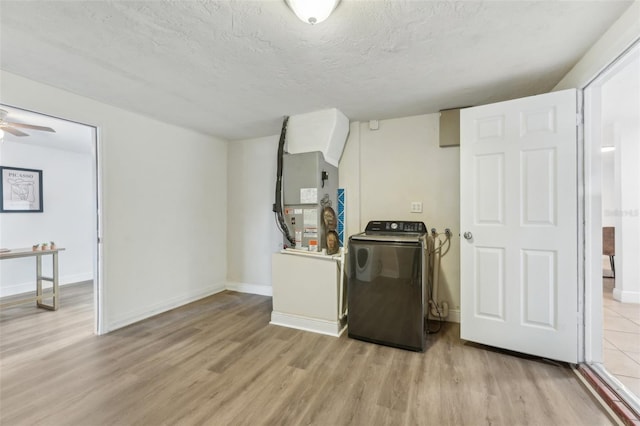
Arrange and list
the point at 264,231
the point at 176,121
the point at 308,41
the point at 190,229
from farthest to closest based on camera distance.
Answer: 1. the point at 264,231
2. the point at 190,229
3. the point at 176,121
4. the point at 308,41

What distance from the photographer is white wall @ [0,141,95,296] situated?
12.5ft

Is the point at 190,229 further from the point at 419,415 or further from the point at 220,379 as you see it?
the point at 419,415

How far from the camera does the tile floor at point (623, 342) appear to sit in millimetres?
1854

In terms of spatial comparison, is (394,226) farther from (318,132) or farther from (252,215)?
(252,215)

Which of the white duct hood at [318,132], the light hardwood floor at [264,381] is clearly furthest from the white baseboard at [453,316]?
the white duct hood at [318,132]

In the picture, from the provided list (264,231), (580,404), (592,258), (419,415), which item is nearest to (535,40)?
(592,258)

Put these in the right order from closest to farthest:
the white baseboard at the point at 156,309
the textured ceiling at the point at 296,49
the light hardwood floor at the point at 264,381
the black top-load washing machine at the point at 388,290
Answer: the textured ceiling at the point at 296,49 → the light hardwood floor at the point at 264,381 → the black top-load washing machine at the point at 388,290 → the white baseboard at the point at 156,309

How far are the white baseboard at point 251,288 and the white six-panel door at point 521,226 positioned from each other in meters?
2.49

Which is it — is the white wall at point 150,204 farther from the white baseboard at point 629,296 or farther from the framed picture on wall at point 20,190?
the white baseboard at point 629,296

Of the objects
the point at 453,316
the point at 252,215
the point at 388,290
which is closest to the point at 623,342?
the point at 453,316

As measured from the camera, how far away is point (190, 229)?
3598mm

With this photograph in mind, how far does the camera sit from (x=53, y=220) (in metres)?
4.24

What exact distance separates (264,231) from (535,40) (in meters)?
3.34

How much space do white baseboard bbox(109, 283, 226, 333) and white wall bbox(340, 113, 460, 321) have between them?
218cm
